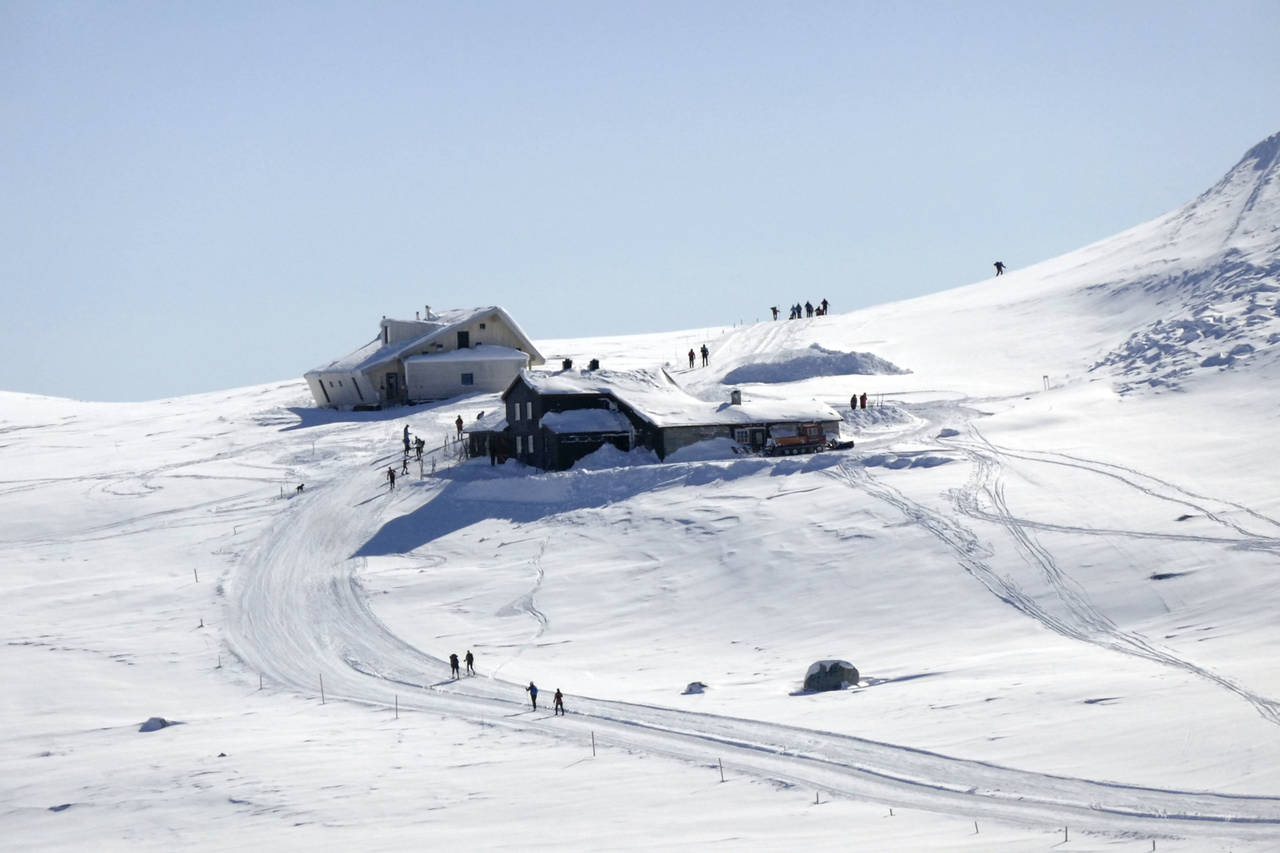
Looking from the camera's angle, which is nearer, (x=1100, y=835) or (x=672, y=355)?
(x=1100, y=835)

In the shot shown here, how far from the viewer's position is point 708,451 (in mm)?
59969

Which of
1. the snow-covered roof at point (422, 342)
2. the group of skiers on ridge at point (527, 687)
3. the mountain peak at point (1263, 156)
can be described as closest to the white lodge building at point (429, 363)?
the snow-covered roof at point (422, 342)

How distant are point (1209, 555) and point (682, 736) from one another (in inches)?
729

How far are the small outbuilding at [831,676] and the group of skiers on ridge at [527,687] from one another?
6270 mm

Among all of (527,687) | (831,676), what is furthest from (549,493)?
(831,676)

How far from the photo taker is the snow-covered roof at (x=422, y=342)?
8094 centimetres

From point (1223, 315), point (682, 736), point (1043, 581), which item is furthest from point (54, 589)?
point (1223, 315)

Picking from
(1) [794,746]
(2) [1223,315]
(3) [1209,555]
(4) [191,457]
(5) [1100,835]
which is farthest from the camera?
(2) [1223,315]

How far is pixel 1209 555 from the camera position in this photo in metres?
41.6

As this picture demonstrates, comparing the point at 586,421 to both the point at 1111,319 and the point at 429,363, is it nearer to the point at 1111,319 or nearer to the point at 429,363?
the point at 429,363

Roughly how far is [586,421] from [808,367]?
22.3 m

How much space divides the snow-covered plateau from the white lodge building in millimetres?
2889

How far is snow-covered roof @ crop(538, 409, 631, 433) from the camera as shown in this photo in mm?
60719

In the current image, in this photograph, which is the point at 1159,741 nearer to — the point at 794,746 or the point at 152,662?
the point at 794,746
